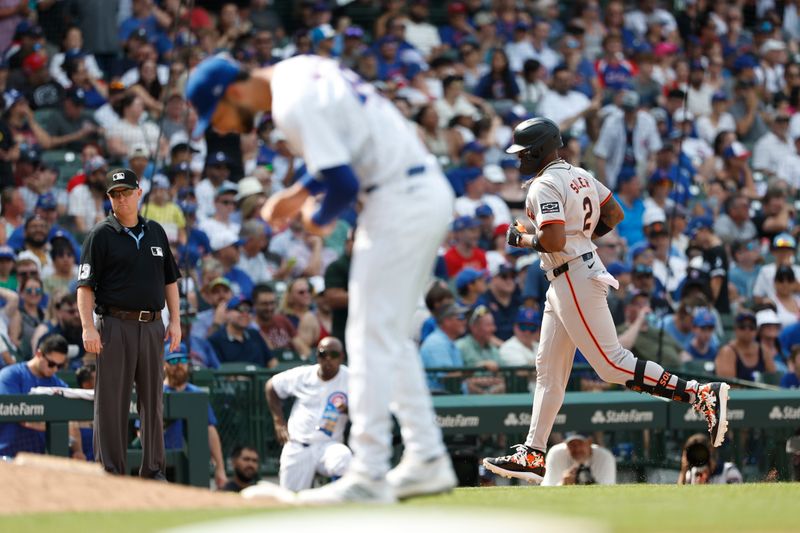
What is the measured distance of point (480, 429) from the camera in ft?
33.6

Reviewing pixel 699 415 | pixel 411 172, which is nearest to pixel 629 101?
pixel 699 415

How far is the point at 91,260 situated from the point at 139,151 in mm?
5885

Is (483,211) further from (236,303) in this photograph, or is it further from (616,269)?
(236,303)

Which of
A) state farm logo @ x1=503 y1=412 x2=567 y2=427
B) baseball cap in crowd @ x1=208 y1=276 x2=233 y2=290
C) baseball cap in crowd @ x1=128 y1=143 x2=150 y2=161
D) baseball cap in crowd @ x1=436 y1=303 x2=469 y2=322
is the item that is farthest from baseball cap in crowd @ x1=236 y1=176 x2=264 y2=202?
state farm logo @ x1=503 y1=412 x2=567 y2=427

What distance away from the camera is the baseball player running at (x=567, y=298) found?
24.4 feet

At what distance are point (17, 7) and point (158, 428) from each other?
915cm

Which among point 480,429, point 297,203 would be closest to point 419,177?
point 297,203

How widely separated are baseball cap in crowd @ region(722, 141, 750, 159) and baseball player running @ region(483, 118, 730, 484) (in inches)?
393

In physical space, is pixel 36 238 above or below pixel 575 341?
above

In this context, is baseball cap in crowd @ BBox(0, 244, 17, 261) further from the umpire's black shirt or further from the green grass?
the green grass

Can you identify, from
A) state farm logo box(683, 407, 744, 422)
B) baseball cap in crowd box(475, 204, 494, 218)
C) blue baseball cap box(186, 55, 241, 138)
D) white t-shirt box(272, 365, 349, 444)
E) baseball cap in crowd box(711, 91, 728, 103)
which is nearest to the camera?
blue baseball cap box(186, 55, 241, 138)

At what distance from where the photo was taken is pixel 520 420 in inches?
406

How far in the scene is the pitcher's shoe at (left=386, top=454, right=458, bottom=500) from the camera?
221 inches

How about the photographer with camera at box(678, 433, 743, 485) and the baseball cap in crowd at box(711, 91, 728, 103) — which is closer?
the photographer with camera at box(678, 433, 743, 485)
